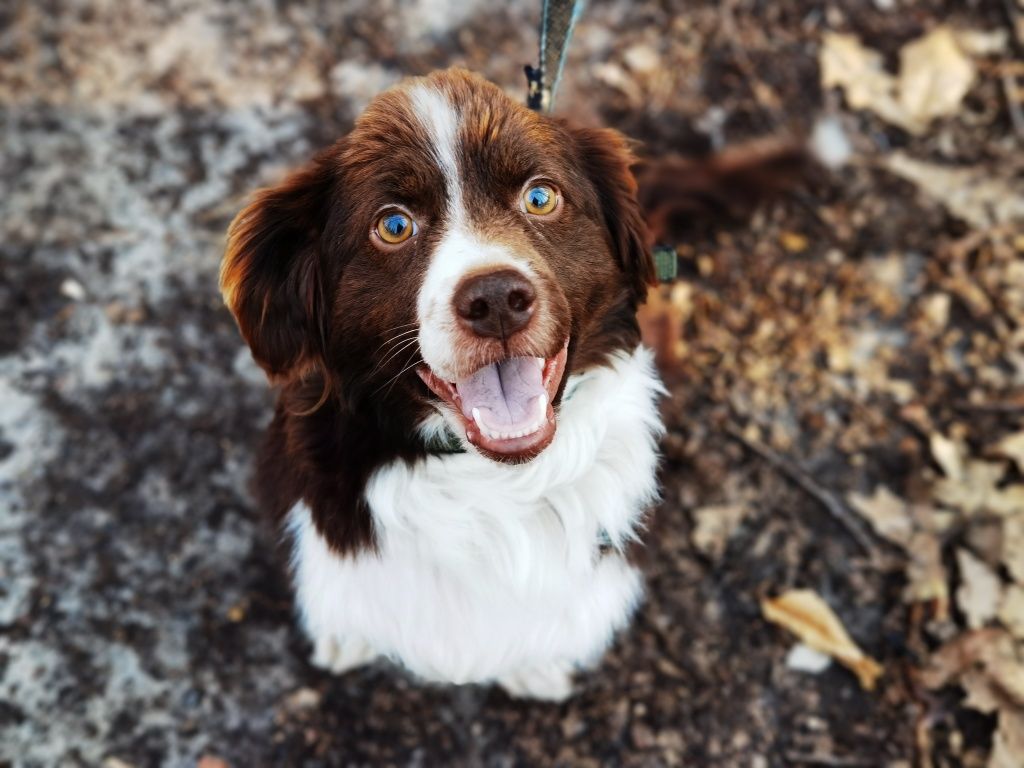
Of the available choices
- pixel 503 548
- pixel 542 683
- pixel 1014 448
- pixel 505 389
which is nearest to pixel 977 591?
pixel 1014 448

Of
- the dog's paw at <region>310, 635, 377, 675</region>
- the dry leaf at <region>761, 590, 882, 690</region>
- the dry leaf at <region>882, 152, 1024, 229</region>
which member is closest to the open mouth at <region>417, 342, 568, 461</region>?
the dog's paw at <region>310, 635, 377, 675</region>

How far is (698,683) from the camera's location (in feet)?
11.3

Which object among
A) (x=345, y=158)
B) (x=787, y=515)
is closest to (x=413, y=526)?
(x=345, y=158)

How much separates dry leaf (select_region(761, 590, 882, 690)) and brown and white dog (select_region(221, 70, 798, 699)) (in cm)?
103

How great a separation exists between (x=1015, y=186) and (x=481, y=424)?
3597 mm

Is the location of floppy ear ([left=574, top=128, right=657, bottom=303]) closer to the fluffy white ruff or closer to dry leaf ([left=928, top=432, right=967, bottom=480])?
the fluffy white ruff

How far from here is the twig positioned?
3.70 meters

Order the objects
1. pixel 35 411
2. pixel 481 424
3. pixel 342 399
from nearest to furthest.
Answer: pixel 481 424, pixel 342 399, pixel 35 411

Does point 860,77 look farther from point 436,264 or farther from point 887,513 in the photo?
point 436,264

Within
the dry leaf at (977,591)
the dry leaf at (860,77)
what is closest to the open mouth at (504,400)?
the dry leaf at (977,591)

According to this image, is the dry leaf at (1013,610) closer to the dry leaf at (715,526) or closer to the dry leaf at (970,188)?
the dry leaf at (715,526)

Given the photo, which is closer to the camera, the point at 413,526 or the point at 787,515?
the point at 413,526

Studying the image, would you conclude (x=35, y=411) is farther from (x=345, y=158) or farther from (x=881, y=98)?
(x=881, y=98)

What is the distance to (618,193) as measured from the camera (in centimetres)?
250
